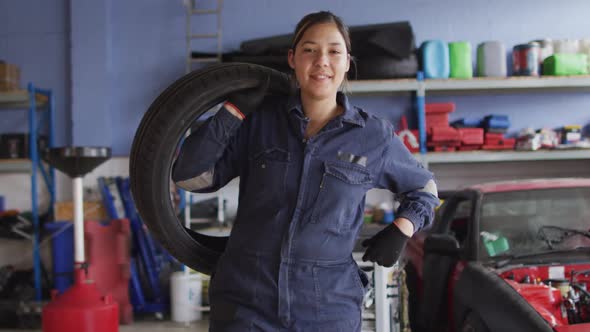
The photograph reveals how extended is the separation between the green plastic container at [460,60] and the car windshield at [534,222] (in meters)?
2.65

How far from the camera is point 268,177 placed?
1568 mm

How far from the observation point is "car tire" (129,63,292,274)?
5.86ft

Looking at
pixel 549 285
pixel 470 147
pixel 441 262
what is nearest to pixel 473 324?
pixel 549 285

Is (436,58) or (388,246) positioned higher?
(436,58)

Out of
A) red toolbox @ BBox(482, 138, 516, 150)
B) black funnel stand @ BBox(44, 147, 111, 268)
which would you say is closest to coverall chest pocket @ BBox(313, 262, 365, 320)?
black funnel stand @ BBox(44, 147, 111, 268)

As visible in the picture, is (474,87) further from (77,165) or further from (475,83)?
(77,165)

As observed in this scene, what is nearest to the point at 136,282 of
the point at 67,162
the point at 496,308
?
the point at 67,162

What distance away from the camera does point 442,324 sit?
11.2 feet

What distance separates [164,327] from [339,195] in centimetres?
409

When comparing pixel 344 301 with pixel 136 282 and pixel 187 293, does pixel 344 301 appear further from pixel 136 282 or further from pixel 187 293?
pixel 136 282

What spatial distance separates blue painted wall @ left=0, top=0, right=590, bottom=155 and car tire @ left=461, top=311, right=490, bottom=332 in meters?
3.56

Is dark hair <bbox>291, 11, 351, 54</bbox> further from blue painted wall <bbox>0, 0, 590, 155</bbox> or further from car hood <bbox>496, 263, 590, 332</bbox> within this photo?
blue painted wall <bbox>0, 0, 590, 155</bbox>

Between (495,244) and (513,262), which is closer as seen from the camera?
(513,262)

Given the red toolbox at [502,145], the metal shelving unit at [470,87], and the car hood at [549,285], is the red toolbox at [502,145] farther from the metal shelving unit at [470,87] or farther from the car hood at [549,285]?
the car hood at [549,285]
